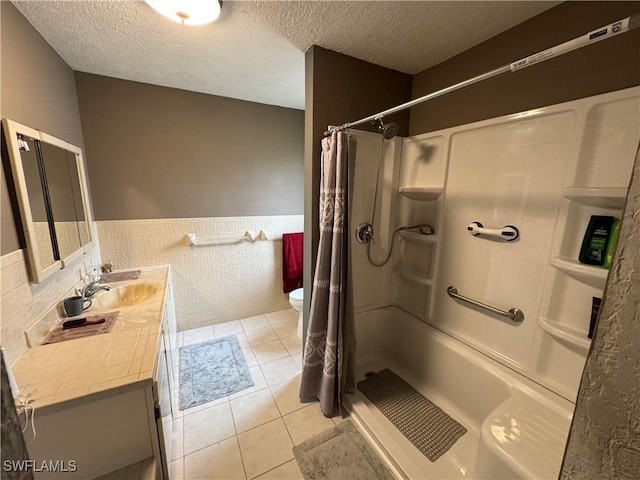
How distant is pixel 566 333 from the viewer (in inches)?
49.1

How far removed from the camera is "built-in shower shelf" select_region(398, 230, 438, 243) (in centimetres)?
188

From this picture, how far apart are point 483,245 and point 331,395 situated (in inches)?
54.0

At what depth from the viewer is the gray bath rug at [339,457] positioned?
1.35 meters

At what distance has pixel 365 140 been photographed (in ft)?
6.12

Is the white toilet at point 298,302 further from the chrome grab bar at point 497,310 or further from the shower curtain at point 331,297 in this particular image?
the chrome grab bar at point 497,310

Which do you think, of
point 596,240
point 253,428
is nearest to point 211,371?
point 253,428

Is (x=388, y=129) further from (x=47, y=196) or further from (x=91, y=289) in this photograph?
(x=91, y=289)

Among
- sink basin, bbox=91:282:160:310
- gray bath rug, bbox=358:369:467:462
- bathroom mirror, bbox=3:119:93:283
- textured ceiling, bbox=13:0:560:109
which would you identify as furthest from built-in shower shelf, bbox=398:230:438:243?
bathroom mirror, bbox=3:119:93:283

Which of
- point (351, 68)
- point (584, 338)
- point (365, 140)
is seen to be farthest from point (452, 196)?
point (351, 68)

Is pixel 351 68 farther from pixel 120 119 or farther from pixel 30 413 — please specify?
pixel 30 413

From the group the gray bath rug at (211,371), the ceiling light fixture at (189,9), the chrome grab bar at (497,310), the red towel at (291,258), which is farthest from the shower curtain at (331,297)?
the red towel at (291,258)

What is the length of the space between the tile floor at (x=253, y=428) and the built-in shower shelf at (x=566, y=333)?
4.40 ft

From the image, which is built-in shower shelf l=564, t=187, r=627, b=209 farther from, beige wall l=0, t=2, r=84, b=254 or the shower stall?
beige wall l=0, t=2, r=84, b=254

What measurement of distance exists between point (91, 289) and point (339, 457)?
1893 millimetres
